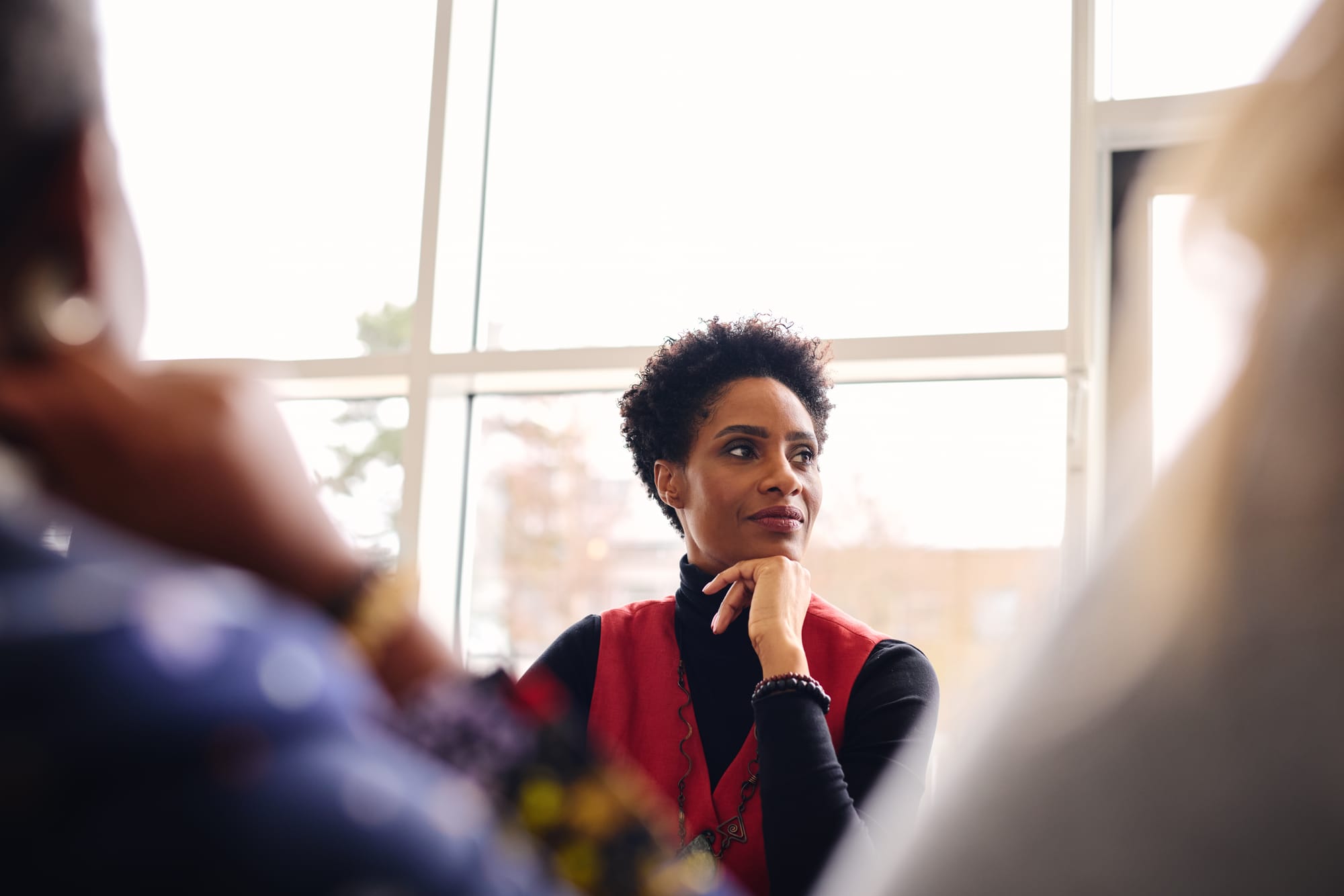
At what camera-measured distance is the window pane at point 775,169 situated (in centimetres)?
256

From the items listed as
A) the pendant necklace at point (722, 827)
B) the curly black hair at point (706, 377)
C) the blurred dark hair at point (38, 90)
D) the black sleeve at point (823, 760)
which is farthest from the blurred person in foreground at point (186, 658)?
the curly black hair at point (706, 377)

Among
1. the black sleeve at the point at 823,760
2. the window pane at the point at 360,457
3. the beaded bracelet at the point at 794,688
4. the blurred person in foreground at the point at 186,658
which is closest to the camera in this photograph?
the blurred person in foreground at the point at 186,658

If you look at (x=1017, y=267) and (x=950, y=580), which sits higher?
(x=1017, y=267)

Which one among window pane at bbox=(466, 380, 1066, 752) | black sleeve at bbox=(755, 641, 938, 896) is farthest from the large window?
black sleeve at bbox=(755, 641, 938, 896)

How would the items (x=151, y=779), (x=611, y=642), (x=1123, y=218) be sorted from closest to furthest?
(x=151, y=779)
(x=611, y=642)
(x=1123, y=218)

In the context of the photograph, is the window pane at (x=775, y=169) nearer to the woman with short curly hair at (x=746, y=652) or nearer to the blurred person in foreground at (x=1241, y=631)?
the woman with short curly hair at (x=746, y=652)

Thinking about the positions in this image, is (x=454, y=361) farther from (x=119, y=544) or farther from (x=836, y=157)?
(x=119, y=544)

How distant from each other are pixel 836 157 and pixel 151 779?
8.49 feet

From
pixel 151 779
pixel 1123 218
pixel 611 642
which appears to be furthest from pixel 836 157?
pixel 151 779

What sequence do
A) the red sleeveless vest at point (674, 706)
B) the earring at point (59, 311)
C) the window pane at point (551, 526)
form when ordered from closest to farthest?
the earring at point (59, 311) < the red sleeveless vest at point (674, 706) < the window pane at point (551, 526)

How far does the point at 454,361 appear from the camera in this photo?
2779 millimetres

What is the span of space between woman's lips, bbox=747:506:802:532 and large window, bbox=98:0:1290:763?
0.57m

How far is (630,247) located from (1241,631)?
257cm

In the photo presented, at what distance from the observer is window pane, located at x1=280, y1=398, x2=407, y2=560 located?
284 cm
